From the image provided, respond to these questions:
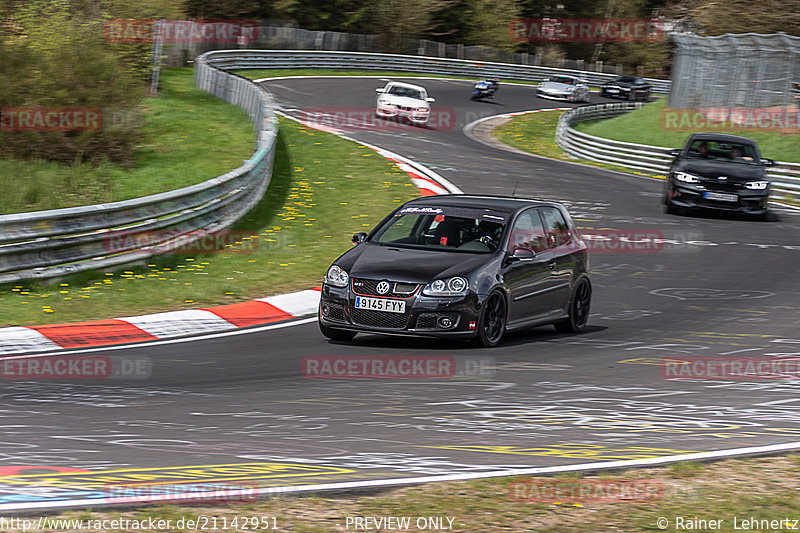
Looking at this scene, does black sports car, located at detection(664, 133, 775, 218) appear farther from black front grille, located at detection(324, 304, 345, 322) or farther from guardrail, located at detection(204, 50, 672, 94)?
guardrail, located at detection(204, 50, 672, 94)

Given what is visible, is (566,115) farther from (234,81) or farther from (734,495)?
(734,495)

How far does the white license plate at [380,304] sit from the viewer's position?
10367 millimetres

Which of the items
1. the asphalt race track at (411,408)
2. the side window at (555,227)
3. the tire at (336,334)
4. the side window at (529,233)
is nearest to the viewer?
the asphalt race track at (411,408)

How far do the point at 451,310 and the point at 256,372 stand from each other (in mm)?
A: 2002


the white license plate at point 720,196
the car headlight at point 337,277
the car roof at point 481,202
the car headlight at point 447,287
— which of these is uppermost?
the car roof at point 481,202

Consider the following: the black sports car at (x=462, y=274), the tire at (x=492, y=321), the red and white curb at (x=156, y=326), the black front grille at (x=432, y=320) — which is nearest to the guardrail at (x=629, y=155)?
the black sports car at (x=462, y=274)

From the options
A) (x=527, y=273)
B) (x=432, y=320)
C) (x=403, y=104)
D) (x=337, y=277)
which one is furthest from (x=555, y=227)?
(x=403, y=104)

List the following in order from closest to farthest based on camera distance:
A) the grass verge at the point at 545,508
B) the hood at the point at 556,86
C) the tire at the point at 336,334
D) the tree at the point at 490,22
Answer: the grass verge at the point at 545,508 < the tire at the point at 336,334 < the hood at the point at 556,86 < the tree at the point at 490,22

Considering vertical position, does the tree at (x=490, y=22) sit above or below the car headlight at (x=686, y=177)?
above

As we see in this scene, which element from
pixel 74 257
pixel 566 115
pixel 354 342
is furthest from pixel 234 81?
pixel 354 342

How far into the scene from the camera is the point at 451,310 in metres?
10.3

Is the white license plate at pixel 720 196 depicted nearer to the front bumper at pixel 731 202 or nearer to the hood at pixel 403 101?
the front bumper at pixel 731 202

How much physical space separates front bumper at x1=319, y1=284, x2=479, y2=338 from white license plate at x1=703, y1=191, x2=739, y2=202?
42.2 ft

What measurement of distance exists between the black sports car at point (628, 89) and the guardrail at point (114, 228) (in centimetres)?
4522
